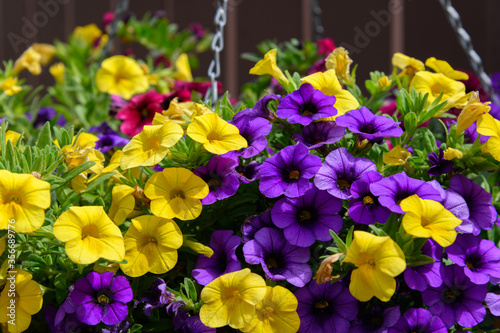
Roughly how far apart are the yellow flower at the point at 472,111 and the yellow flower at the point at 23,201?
59cm

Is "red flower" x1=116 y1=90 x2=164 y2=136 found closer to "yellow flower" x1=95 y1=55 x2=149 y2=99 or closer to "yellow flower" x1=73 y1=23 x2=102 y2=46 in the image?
"yellow flower" x1=95 y1=55 x2=149 y2=99

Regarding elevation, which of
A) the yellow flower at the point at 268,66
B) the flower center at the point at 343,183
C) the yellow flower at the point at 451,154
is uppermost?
the yellow flower at the point at 268,66

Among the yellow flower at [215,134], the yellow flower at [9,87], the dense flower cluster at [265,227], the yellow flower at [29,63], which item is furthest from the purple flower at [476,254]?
the yellow flower at [29,63]

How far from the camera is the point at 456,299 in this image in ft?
2.28

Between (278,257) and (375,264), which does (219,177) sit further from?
(375,264)

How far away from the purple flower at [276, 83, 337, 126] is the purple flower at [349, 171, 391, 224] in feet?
0.36

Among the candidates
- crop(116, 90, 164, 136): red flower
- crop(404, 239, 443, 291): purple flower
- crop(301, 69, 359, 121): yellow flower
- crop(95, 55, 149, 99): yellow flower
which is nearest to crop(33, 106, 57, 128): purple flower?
crop(95, 55, 149, 99): yellow flower

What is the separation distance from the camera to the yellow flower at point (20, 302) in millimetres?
659

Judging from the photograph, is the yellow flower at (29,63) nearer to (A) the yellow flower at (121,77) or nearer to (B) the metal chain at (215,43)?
(A) the yellow flower at (121,77)

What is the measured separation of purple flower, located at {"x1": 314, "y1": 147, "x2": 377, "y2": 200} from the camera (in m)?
0.67

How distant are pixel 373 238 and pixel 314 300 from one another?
0.14 m

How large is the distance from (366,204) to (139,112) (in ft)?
2.01

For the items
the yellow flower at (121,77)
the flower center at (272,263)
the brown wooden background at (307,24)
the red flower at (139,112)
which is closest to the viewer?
the flower center at (272,263)

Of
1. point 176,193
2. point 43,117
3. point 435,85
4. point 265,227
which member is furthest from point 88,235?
point 43,117
